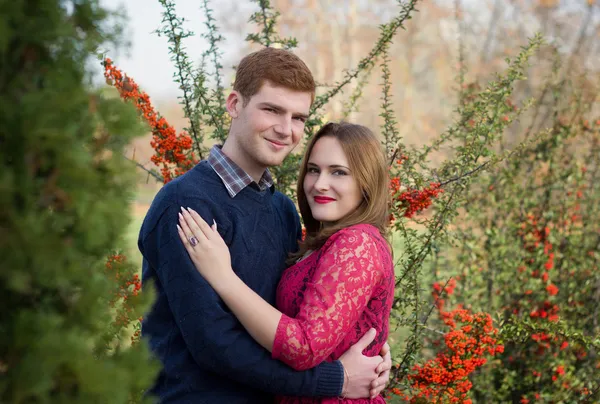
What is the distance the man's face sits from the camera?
7.68ft

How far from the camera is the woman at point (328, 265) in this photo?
1956mm

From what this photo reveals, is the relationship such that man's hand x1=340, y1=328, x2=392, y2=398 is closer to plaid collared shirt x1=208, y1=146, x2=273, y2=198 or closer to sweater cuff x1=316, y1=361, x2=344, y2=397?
sweater cuff x1=316, y1=361, x2=344, y2=397

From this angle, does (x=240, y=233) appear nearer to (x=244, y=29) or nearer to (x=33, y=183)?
(x=33, y=183)

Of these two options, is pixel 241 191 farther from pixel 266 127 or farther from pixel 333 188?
pixel 333 188

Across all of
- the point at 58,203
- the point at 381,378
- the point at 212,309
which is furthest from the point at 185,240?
the point at 58,203

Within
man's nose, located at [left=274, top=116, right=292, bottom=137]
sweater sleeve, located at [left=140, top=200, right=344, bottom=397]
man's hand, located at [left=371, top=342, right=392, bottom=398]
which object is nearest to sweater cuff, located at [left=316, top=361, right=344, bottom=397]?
sweater sleeve, located at [left=140, top=200, right=344, bottom=397]

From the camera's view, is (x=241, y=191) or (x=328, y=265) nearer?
(x=328, y=265)

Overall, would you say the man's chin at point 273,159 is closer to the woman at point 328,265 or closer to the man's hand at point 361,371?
the woman at point 328,265

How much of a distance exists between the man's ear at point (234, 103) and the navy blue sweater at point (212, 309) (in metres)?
0.27

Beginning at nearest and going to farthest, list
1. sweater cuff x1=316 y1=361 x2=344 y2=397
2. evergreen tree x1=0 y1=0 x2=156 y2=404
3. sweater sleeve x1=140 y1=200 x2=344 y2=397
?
evergreen tree x1=0 y1=0 x2=156 y2=404 → sweater sleeve x1=140 y1=200 x2=344 y2=397 → sweater cuff x1=316 y1=361 x2=344 y2=397

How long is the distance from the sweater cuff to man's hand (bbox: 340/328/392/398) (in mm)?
26

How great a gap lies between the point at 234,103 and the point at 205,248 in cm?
74

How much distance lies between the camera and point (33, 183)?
958mm

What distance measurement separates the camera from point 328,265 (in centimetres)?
211
